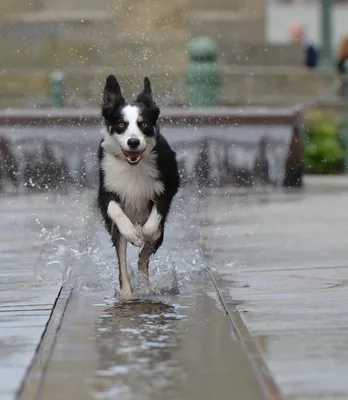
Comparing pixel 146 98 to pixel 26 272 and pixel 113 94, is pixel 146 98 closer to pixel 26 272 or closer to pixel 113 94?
pixel 113 94

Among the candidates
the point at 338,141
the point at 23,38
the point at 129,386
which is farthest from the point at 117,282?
the point at 23,38

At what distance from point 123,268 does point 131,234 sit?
28cm

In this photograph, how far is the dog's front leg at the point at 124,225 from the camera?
921cm

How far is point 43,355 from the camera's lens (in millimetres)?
6984

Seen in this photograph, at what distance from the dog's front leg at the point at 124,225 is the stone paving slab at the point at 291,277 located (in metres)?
0.70

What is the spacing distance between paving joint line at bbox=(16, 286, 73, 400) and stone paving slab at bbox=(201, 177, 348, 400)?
3.44 feet

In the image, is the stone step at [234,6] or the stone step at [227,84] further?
the stone step at [234,6]

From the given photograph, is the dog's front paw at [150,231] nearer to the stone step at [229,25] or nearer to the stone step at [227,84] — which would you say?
the stone step at [227,84]

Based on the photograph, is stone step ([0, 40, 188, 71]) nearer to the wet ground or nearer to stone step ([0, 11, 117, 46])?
stone step ([0, 11, 117, 46])

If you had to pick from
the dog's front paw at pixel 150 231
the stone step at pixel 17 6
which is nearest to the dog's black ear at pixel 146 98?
the dog's front paw at pixel 150 231

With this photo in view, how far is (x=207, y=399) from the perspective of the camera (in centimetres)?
590

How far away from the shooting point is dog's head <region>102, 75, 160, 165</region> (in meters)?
9.27

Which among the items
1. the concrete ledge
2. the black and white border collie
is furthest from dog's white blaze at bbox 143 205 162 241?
the concrete ledge

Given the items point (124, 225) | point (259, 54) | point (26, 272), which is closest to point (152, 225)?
point (124, 225)
